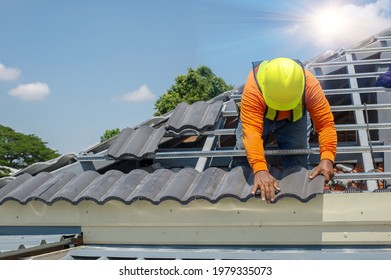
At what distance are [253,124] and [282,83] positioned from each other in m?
0.39

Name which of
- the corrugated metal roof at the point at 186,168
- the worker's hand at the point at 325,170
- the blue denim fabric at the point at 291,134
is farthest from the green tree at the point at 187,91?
the worker's hand at the point at 325,170

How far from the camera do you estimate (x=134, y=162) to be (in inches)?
190

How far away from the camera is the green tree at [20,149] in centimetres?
3152

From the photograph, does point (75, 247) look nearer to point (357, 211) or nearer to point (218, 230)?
point (218, 230)

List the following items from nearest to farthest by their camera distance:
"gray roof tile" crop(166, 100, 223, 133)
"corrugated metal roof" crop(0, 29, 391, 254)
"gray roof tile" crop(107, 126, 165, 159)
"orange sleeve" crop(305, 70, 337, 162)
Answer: "corrugated metal roof" crop(0, 29, 391, 254) → "orange sleeve" crop(305, 70, 337, 162) → "gray roof tile" crop(107, 126, 165, 159) → "gray roof tile" crop(166, 100, 223, 133)

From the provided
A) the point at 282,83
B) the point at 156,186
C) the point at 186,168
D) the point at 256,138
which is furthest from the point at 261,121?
the point at 156,186

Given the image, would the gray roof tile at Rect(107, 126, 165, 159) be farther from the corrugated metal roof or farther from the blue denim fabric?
the blue denim fabric

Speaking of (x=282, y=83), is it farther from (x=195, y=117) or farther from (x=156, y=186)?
(x=195, y=117)

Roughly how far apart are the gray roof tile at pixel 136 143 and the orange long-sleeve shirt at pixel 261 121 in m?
1.11

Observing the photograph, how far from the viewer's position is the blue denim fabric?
3.96 m

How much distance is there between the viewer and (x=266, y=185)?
329 centimetres

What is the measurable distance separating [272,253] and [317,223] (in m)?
0.43

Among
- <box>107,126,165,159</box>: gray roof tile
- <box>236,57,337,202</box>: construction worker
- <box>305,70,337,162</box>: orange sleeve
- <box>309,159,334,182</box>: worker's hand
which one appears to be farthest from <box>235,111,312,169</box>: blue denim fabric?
<box>107,126,165,159</box>: gray roof tile
